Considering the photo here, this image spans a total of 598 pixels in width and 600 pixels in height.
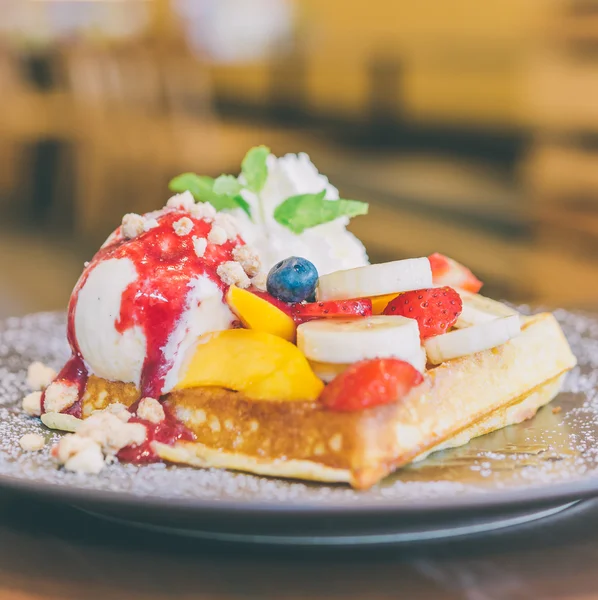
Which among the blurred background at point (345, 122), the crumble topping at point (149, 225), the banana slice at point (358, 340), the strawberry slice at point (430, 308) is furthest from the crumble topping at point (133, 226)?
the blurred background at point (345, 122)

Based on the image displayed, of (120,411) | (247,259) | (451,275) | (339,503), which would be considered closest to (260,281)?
(247,259)

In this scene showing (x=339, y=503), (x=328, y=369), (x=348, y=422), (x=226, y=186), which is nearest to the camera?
(x=339, y=503)

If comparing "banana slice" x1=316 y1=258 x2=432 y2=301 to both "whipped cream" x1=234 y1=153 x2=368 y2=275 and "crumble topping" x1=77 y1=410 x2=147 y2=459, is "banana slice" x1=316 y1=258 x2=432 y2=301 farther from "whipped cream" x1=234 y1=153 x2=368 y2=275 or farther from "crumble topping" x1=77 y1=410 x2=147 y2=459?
"crumble topping" x1=77 y1=410 x2=147 y2=459

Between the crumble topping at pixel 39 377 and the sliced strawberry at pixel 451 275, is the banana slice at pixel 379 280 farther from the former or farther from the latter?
the crumble topping at pixel 39 377

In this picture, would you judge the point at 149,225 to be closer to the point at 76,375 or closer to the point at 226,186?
the point at 226,186

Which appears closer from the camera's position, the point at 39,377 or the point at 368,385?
the point at 368,385

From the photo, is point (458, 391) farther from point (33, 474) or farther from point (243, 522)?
point (33, 474)
